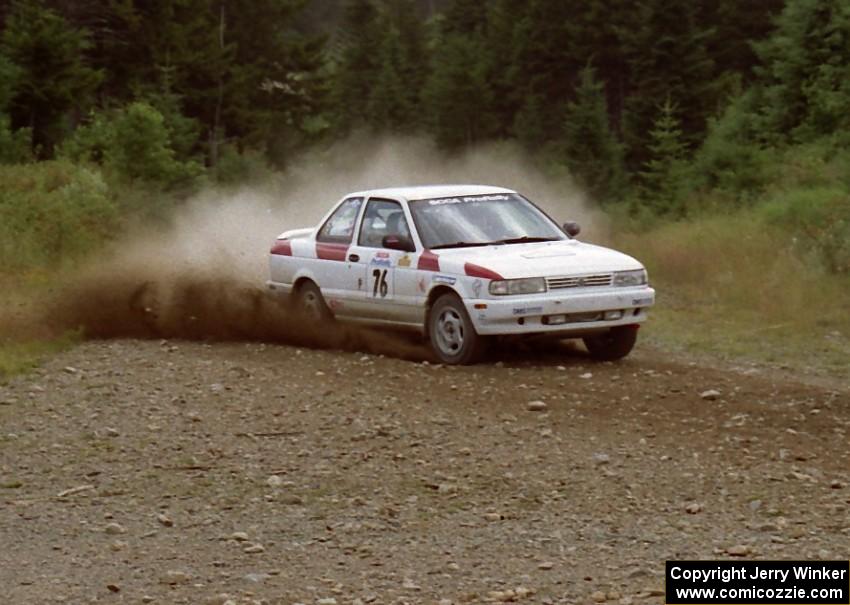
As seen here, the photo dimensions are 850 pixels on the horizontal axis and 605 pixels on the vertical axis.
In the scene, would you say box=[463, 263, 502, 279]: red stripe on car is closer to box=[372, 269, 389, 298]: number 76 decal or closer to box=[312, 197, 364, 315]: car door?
box=[372, 269, 389, 298]: number 76 decal

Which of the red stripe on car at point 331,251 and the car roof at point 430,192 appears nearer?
the car roof at point 430,192

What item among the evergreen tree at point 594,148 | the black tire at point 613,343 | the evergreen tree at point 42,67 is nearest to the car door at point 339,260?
the black tire at point 613,343

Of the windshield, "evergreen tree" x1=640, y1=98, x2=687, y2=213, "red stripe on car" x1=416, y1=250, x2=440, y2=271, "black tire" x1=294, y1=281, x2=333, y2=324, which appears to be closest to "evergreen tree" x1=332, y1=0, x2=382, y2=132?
"evergreen tree" x1=640, y1=98, x2=687, y2=213

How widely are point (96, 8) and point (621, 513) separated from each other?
143 ft

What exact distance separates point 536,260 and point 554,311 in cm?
57

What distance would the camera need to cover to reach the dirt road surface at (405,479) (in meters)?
7.34

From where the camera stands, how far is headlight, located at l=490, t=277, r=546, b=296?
13.4m

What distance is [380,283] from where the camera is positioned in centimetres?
1473

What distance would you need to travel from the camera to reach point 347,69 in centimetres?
8600

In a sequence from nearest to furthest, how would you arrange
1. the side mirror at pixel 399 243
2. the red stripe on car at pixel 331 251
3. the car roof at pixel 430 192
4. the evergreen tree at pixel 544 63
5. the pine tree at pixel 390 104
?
the side mirror at pixel 399 243, the car roof at pixel 430 192, the red stripe on car at pixel 331 251, the evergreen tree at pixel 544 63, the pine tree at pixel 390 104

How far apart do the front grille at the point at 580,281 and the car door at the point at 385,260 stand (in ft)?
4.69

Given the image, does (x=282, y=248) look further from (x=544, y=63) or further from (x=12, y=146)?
(x=544, y=63)

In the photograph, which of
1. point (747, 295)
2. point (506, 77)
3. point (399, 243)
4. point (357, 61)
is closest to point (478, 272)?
point (399, 243)

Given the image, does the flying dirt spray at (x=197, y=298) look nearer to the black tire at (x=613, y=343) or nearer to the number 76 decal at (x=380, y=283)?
the number 76 decal at (x=380, y=283)
